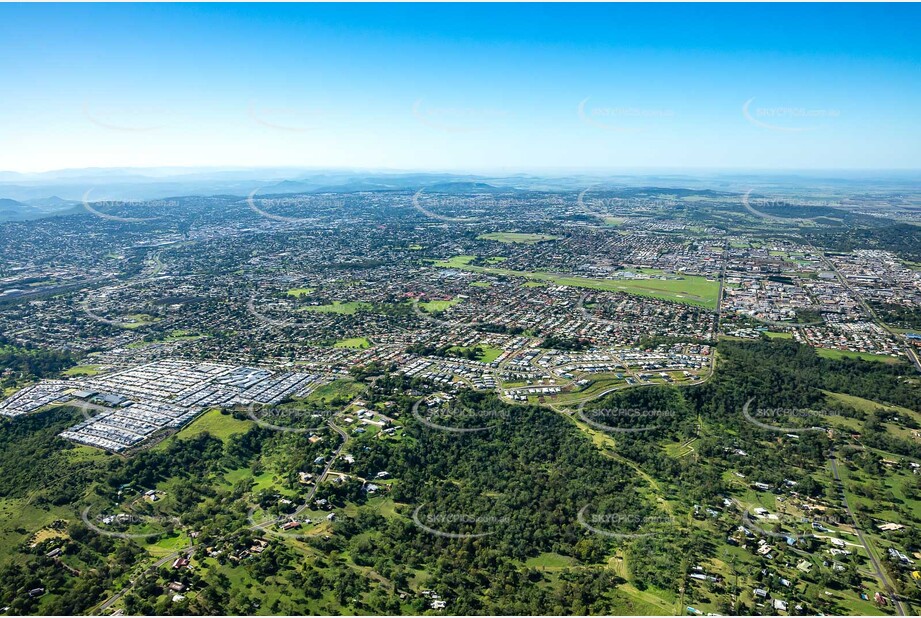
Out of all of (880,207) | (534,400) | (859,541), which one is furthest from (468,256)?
(880,207)

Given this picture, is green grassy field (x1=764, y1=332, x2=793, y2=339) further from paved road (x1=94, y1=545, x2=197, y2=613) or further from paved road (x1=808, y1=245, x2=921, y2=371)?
paved road (x1=94, y1=545, x2=197, y2=613)

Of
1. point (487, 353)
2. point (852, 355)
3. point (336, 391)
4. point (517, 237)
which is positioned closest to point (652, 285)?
point (852, 355)

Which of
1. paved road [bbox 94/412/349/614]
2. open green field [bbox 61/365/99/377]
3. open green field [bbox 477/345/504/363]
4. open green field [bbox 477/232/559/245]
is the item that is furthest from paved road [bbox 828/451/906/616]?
open green field [bbox 477/232/559/245]

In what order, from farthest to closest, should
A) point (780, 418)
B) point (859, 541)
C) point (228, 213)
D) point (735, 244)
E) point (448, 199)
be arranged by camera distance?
point (448, 199) → point (228, 213) → point (735, 244) → point (780, 418) → point (859, 541)

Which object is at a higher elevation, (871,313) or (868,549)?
(871,313)

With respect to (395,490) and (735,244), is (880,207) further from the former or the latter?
(395,490)

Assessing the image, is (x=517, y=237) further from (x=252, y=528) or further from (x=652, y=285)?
(x=252, y=528)
